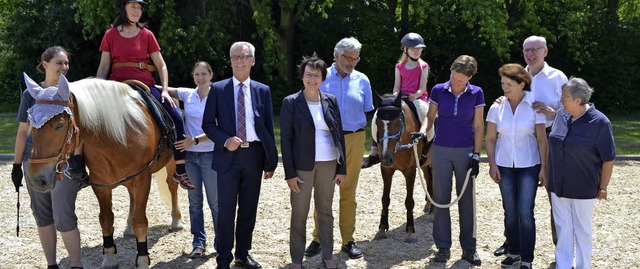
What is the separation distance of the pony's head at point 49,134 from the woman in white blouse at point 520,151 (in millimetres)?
3588

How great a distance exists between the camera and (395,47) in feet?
68.8

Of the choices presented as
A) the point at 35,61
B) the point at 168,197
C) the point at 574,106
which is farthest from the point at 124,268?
→ the point at 35,61

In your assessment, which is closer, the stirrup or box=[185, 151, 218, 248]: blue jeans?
the stirrup

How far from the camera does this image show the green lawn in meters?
13.4

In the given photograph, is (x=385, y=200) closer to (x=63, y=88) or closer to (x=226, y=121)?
(x=226, y=121)

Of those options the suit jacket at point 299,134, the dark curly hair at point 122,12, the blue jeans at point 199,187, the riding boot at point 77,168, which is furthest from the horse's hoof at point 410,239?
the dark curly hair at point 122,12

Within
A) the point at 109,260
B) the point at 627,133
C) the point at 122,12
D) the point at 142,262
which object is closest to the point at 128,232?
the point at 109,260

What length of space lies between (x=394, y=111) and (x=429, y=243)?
159 cm

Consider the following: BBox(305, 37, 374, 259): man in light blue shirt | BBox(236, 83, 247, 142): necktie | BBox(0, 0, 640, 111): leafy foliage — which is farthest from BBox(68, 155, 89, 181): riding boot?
BBox(0, 0, 640, 111): leafy foliage

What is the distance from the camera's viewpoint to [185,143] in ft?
19.3

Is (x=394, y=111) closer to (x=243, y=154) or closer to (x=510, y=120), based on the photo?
(x=510, y=120)

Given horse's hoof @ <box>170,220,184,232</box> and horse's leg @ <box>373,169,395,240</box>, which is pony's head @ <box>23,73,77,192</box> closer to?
horse's hoof @ <box>170,220,184,232</box>

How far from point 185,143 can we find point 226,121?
67 cm

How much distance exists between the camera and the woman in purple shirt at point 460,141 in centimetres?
586
